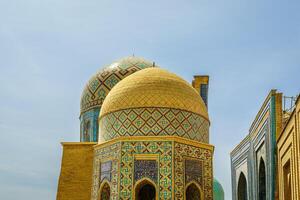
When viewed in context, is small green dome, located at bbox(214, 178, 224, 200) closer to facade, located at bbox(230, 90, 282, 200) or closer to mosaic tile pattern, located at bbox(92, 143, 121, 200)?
facade, located at bbox(230, 90, 282, 200)

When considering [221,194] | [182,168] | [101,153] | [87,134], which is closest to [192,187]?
[182,168]

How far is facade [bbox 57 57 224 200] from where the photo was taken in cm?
1551

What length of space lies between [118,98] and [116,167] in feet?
8.13

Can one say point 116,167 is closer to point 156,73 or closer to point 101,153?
point 101,153

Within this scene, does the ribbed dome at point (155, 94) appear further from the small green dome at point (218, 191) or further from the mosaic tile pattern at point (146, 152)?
the small green dome at point (218, 191)

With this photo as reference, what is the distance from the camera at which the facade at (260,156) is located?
39.4 feet

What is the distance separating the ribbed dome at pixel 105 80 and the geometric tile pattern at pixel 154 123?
482 cm

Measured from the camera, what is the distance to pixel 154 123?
16359mm

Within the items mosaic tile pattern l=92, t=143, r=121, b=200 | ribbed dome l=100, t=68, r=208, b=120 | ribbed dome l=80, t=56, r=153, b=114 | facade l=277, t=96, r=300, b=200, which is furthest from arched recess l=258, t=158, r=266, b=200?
ribbed dome l=80, t=56, r=153, b=114

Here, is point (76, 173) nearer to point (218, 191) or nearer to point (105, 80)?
point (105, 80)

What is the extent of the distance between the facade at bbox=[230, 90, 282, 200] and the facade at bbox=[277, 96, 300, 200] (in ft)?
1.26

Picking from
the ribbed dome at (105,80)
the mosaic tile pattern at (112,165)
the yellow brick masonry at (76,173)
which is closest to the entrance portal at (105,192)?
the mosaic tile pattern at (112,165)

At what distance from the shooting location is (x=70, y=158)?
1797 cm

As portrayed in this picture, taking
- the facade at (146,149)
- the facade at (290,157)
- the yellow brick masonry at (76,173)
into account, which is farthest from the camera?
the yellow brick masonry at (76,173)
